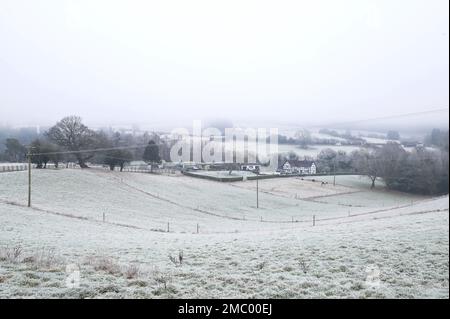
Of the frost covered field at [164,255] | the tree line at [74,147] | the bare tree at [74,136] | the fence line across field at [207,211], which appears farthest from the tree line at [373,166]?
the bare tree at [74,136]

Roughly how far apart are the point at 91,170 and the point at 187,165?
1528 cm

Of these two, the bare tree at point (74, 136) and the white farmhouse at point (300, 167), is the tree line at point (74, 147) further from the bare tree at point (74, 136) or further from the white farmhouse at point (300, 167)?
the white farmhouse at point (300, 167)

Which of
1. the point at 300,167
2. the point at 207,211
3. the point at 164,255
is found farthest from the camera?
the point at 300,167

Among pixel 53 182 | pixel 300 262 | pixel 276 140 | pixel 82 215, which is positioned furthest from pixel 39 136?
pixel 276 140

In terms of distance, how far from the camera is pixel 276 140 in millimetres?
32500

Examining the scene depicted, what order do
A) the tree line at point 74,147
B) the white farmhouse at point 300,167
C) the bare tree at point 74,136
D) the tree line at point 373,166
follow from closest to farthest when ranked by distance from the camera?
the tree line at point 74,147 < the bare tree at point 74,136 < the tree line at point 373,166 < the white farmhouse at point 300,167

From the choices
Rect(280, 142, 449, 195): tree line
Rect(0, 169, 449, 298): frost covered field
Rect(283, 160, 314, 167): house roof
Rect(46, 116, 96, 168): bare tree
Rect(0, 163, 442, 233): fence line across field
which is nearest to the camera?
Rect(0, 169, 449, 298): frost covered field

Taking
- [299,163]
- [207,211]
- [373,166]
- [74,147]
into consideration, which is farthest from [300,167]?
[74,147]

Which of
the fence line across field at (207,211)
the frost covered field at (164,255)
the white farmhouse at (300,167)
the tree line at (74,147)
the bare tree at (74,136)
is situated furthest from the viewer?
the white farmhouse at (300,167)

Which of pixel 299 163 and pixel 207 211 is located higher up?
pixel 299 163

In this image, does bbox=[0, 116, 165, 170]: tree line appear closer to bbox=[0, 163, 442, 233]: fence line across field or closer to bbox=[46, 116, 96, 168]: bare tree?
bbox=[46, 116, 96, 168]: bare tree

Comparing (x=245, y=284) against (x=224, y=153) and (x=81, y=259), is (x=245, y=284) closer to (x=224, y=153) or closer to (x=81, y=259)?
(x=81, y=259)

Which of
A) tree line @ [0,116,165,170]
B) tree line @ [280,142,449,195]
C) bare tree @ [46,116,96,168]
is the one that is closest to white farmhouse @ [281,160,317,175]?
tree line @ [280,142,449,195]

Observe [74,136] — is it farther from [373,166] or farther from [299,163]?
[373,166]
